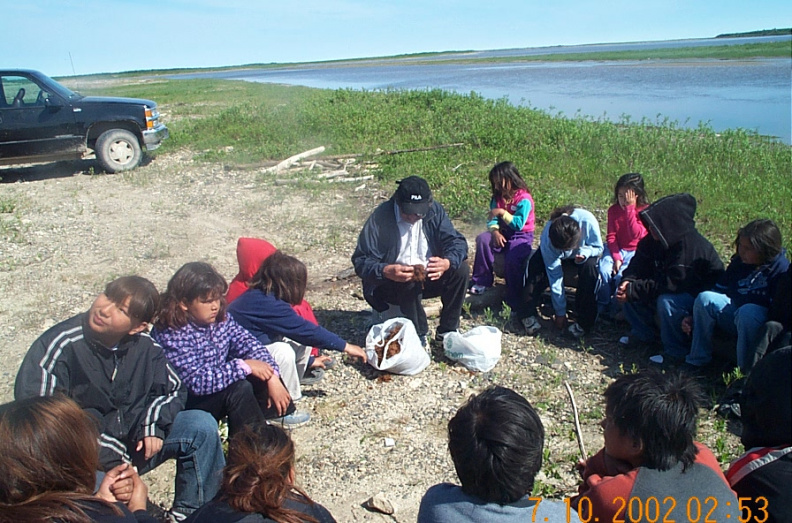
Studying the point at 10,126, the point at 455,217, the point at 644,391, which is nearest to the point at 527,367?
the point at 644,391

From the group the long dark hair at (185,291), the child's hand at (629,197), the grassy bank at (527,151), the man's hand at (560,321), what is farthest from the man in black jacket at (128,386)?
the grassy bank at (527,151)

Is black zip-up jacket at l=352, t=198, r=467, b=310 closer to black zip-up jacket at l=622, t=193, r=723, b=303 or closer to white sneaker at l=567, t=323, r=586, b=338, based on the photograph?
white sneaker at l=567, t=323, r=586, b=338

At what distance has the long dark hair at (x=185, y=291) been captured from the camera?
3.25 meters

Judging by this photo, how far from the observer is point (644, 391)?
228cm

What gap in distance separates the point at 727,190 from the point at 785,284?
6131 mm

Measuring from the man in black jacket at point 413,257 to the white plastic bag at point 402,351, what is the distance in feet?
1.06

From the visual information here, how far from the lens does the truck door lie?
11.2 meters

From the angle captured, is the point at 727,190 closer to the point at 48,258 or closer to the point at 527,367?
the point at 527,367

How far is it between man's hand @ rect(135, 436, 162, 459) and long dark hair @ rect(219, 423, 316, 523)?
937mm

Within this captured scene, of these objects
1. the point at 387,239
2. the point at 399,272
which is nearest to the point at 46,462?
the point at 399,272

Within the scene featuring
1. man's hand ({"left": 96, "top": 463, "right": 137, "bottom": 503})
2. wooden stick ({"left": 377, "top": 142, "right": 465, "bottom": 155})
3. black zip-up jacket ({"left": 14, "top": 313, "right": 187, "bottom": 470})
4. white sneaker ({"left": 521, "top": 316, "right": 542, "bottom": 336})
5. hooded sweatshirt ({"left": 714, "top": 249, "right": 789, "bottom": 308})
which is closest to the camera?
man's hand ({"left": 96, "top": 463, "right": 137, "bottom": 503})

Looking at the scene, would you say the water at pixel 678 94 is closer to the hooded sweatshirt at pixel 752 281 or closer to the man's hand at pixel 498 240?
the man's hand at pixel 498 240

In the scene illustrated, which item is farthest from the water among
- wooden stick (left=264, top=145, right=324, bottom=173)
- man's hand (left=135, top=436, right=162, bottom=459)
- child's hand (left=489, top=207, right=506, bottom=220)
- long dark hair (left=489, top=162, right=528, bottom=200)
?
man's hand (left=135, top=436, right=162, bottom=459)

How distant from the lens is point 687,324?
4.46 metres
